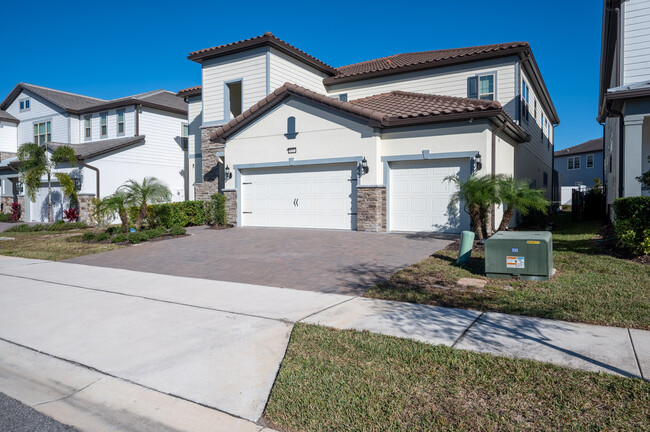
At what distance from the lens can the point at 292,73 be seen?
20062 mm

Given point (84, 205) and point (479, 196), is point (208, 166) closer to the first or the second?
point (84, 205)

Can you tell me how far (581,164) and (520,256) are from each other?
162 feet

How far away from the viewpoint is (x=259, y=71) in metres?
19.2

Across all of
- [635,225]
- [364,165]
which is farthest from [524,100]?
[635,225]

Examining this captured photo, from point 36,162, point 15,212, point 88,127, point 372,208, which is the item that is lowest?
point 15,212

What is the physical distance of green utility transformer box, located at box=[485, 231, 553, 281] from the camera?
7496mm

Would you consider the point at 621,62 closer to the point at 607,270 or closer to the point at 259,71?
the point at 607,270

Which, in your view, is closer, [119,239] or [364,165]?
[119,239]

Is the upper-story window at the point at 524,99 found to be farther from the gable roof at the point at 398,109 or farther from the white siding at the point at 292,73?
the white siding at the point at 292,73

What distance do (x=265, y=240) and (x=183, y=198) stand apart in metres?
16.1

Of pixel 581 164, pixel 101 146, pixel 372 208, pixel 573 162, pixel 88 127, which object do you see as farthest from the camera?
pixel 573 162

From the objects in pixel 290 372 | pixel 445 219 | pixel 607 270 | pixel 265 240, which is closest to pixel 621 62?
pixel 445 219

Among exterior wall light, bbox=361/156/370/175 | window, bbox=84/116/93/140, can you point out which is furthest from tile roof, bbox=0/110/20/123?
exterior wall light, bbox=361/156/370/175

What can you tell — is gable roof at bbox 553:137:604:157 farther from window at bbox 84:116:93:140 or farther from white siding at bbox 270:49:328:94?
window at bbox 84:116:93:140
